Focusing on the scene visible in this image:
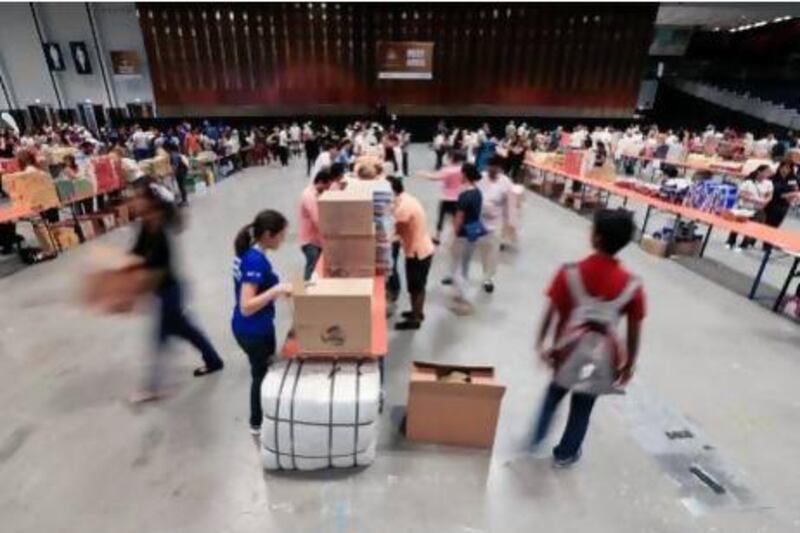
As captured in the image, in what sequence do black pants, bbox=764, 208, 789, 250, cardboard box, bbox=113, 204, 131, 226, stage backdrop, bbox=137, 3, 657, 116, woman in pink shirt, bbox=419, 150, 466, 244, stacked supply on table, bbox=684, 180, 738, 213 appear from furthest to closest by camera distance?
stage backdrop, bbox=137, 3, 657, 116 → cardboard box, bbox=113, 204, 131, 226 → black pants, bbox=764, 208, 789, 250 → stacked supply on table, bbox=684, 180, 738, 213 → woman in pink shirt, bbox=419, 150, 466, 244

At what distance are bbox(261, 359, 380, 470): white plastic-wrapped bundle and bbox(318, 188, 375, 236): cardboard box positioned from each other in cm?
78

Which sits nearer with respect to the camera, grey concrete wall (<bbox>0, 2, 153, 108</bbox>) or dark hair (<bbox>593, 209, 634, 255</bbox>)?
dark hair (<bbox>593, 209, 634, 255</bbox>)

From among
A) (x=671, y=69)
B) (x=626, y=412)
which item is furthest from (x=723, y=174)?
(x=671, y=69)

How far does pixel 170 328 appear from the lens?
2.85 meters

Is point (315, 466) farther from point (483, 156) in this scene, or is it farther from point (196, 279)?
point (483, 156)

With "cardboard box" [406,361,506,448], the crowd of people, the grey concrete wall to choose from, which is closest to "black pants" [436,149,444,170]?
the crowd of people

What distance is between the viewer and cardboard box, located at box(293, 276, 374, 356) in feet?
6.87

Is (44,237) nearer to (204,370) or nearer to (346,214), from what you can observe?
(204,370)

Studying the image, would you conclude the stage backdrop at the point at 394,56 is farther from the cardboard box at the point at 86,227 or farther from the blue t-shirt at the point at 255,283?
the blue t-shirt at the point at 255,283

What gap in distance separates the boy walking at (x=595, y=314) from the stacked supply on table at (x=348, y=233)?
1.12 m

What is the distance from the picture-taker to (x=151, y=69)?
58.7ft

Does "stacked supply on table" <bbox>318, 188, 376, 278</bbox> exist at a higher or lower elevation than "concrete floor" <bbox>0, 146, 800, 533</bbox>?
higher

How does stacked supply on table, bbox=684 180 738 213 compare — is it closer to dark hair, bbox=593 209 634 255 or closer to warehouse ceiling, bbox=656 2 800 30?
dark hair, bbox=593 209 634 255

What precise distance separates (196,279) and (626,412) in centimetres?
433
